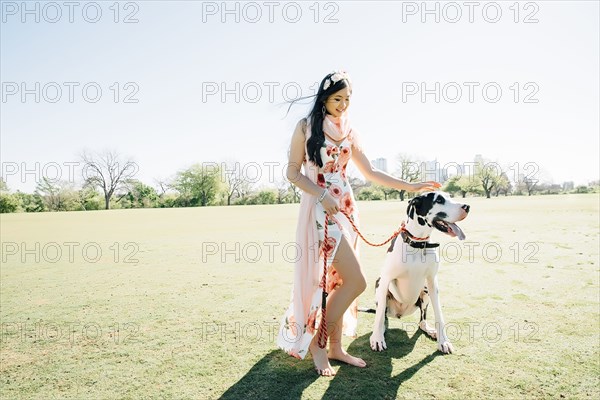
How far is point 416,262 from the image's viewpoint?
3533mm

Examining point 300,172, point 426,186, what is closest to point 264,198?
point 426,186

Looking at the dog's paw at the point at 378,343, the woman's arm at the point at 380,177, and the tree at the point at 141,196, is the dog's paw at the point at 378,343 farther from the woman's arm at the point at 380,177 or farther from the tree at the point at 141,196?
the tree at the point at 141,196

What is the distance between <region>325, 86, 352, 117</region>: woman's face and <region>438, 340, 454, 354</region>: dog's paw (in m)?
2.44

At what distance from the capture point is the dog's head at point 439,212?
327cm

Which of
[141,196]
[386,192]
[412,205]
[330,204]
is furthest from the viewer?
[386,192]

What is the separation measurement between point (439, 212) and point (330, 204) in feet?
3.41

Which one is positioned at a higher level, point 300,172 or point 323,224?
point 300,172

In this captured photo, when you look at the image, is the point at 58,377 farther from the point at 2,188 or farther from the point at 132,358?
the point at 2,188

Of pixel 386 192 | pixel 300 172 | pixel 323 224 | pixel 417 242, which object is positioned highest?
pixel 386 192

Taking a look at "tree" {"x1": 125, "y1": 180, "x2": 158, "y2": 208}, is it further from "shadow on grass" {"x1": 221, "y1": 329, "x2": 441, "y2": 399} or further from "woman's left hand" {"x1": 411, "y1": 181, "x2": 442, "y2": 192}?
"woman's left hand" {"x1": 411, "y1": 181, "x2": 442, "y2": 192}

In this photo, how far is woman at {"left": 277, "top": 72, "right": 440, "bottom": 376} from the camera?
3.15m

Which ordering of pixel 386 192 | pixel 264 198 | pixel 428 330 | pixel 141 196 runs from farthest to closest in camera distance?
pixel 386 192, pixel 264 198, pixel 141 196, pixel 428 330

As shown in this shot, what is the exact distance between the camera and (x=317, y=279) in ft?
11.0

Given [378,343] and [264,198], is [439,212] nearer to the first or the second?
[378,343]
